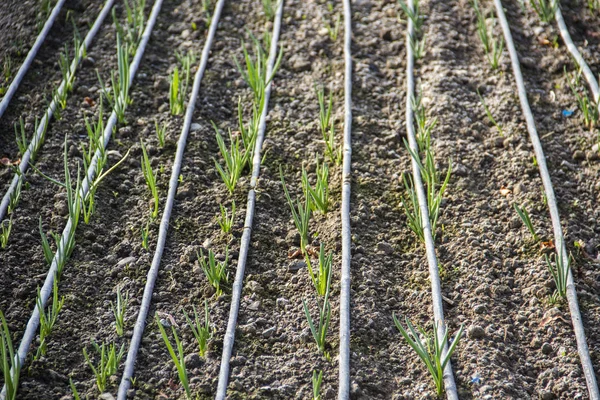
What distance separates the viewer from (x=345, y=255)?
209cm

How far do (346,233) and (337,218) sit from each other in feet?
0.30

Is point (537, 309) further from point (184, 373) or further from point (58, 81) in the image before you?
point (58, 81)

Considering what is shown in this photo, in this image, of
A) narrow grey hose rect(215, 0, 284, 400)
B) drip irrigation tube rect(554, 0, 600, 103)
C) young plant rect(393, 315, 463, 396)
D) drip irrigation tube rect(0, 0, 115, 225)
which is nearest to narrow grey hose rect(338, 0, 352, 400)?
young plant rect(393, 315, 463, 396)

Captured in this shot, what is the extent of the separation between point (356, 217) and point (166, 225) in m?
0.63

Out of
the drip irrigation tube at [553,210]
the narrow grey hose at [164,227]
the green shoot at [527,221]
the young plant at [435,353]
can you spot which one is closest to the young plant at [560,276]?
the drip irrigation tube at [553,210]

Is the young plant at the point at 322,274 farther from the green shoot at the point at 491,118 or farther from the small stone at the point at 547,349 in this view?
the green shoot at the point at 491,118

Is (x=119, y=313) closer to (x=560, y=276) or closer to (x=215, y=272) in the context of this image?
(x=215, y=272)

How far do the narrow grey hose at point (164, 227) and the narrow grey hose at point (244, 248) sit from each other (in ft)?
0.79

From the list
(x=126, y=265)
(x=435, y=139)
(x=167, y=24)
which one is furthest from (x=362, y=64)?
(x=126, y=265)

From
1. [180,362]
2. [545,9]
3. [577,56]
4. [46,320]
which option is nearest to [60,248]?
[46,320]

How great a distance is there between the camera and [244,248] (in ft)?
6.96

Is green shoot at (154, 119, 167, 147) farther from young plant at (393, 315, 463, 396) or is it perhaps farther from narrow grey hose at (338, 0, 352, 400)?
young plant at (393, 315, 463, 396)

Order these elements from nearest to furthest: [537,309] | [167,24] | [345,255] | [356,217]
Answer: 1. [537,309]
2. [345,255]
3. [356,217]
4. [167,24]

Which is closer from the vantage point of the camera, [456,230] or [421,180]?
[456,230]
